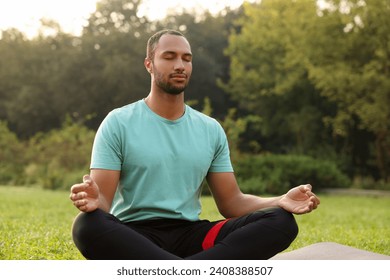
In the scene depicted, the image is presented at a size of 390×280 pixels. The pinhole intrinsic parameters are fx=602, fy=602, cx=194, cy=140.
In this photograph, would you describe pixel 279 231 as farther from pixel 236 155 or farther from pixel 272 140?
pixel 272 140

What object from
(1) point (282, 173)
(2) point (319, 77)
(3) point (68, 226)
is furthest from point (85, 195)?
(2) point (319, 77)

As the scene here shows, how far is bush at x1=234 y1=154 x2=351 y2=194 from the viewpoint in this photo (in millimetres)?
15883

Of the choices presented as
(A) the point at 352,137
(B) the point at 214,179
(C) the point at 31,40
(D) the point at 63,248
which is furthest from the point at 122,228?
(C) the point at 31,40

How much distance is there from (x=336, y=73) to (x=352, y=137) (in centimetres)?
532

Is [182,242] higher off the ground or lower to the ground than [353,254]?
higher

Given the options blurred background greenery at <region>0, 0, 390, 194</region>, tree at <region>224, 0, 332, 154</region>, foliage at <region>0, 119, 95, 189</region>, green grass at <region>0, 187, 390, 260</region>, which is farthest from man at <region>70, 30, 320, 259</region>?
tree at <region>224, 0, 332, 154</region>

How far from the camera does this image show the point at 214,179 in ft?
12.2

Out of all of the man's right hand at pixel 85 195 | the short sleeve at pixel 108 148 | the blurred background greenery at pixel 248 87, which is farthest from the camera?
the blurred background greenery at pixel 248 87

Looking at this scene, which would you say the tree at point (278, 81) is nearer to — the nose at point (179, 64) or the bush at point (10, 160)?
the bush at point (10, 160)

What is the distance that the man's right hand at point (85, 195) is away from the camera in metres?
2.93

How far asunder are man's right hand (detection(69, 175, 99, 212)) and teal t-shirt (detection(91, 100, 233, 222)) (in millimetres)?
332

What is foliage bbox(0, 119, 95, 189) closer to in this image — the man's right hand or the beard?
the beard

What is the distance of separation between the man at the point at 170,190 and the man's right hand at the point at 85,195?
0.05m

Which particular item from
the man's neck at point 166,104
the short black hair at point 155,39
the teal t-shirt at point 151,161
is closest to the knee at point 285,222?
the teal t-shirt at point 151,161
